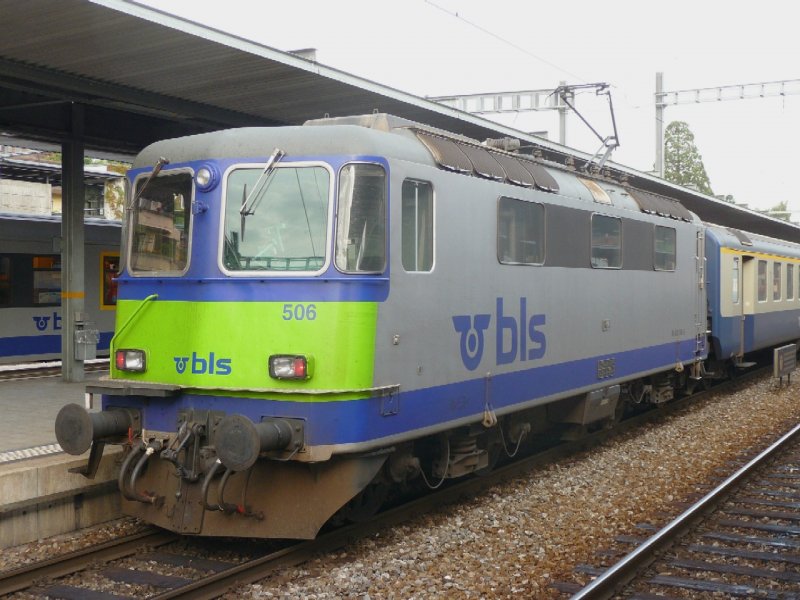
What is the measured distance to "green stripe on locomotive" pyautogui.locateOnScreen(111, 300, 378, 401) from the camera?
6367 mm

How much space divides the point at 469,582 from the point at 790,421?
919 centimetres

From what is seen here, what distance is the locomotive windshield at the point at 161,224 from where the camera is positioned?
6.97 m

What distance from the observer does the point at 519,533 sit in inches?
295

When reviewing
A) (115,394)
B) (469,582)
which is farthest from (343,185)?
(469,582)

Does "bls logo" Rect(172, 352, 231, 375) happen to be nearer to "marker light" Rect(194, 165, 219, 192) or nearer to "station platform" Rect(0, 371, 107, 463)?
"marker light" Rect(194, 165, 219, 192)

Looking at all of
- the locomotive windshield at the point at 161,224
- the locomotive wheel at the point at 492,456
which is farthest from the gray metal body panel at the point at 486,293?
Answer: the locomotive windshield at the point at 161,224

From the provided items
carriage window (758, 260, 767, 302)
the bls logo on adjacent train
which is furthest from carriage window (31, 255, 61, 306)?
carriage window (758, 260, 767, 302)

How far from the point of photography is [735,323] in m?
17.1

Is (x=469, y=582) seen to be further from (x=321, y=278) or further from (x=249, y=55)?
(x=249, y=55)

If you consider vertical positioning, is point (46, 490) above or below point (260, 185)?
below

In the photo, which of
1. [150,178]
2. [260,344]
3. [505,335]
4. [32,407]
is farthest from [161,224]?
[32,407]

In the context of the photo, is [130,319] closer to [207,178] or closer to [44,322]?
[207,178]

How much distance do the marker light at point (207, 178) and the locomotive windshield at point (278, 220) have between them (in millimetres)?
162

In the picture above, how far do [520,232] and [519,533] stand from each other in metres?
2.77
